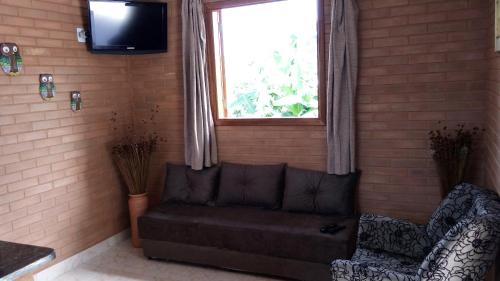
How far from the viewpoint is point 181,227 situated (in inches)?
136

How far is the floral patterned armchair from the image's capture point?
1795mm

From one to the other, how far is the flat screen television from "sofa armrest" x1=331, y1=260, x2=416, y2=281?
2.65 meters

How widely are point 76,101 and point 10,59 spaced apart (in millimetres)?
675

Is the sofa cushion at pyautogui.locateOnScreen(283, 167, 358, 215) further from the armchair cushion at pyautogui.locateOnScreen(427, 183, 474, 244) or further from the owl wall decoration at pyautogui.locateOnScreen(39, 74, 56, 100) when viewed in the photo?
the owl wall decoration at pyautogui.locateOnScreen(39, 74, 56, 100)

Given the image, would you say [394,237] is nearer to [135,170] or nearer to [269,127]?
[269,127]

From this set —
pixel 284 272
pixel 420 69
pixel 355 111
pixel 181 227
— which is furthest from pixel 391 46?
pixel 181 227

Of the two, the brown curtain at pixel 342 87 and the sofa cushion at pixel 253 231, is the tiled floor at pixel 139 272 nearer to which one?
the sofa cushion at pixel 253 231

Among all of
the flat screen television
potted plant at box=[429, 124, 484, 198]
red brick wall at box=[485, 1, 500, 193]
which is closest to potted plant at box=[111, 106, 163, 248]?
the flat screen television

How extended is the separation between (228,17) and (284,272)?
2.32m

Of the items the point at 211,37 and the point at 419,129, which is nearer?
the point at 419,129

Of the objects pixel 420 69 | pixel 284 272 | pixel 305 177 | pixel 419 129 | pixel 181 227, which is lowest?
pixel 284 272

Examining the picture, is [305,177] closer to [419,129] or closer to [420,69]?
[419,129]

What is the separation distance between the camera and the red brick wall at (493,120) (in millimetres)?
2367

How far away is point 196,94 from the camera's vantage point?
3867mm
